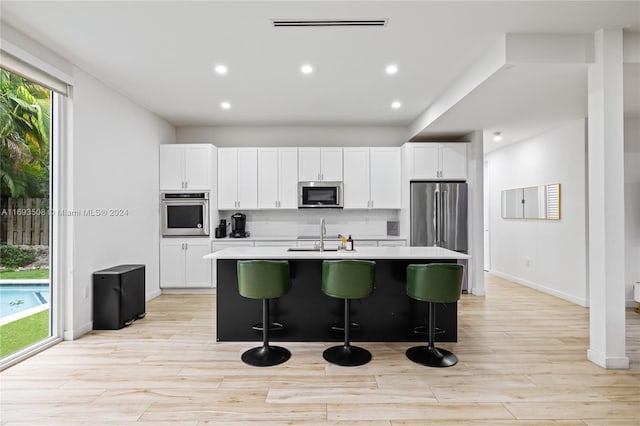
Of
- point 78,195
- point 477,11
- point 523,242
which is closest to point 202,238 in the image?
point 78,195

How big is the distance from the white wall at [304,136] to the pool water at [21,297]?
347 cm

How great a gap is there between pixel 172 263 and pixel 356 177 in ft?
10.5

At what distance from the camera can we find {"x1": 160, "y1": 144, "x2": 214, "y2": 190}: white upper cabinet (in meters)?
5.60

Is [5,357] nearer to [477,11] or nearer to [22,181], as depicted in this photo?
[22,181]

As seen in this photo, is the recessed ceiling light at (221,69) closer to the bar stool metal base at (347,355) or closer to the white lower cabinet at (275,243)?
the white lower cabinet at (275,243)

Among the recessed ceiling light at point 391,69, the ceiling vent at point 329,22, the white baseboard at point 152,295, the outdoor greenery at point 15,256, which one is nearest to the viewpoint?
the ceiling vent at point 329,22

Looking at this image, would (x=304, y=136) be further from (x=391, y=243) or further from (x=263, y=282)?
(x=263, y=282)

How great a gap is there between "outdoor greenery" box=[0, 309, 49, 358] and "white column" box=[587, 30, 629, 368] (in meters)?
4.95

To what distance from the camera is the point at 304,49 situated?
3.29 meters

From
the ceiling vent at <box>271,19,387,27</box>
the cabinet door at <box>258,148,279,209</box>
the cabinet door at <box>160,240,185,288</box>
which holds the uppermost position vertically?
the ceiling vent at <box>271,19,387,27</box>

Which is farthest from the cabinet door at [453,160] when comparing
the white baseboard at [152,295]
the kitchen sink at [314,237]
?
the white baseboard at [152,295]

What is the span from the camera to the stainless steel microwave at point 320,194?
5789mm

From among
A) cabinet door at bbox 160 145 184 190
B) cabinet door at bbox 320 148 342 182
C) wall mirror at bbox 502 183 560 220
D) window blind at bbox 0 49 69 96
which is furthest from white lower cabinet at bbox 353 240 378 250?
window blind at bbox 0 49 69 96

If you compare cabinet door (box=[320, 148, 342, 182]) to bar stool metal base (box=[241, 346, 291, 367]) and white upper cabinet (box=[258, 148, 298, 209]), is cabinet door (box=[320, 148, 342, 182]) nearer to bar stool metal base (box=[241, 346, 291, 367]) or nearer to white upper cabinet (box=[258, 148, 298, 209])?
white upper cabinet (box=[258, 148, 298, 209])
